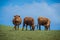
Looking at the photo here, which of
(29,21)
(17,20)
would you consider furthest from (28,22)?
(17,20)

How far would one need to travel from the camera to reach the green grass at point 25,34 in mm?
2045

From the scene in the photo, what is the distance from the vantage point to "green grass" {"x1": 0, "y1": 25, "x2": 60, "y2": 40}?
204cm

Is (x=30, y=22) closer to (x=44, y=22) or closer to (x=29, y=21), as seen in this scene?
(x=29, y=21)

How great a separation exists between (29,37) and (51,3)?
57 cm

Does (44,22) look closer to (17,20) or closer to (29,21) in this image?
(29,21)

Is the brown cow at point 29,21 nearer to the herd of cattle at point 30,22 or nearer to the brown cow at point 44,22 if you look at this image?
the herd of cattle at point 30,22

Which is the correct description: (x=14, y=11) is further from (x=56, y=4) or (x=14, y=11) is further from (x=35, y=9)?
(x=56, y=4)

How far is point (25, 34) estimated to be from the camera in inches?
81.5

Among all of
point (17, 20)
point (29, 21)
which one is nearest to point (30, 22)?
point (29, 21)

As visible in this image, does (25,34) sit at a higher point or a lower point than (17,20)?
lower

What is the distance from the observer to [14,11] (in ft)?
6.92

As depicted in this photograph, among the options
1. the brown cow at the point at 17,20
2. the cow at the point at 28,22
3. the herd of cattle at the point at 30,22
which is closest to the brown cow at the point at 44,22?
the herd of cattle at the point at 30,22

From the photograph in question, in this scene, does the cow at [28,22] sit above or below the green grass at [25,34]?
above

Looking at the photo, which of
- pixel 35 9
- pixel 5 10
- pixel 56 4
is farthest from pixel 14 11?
pixel 56 4
